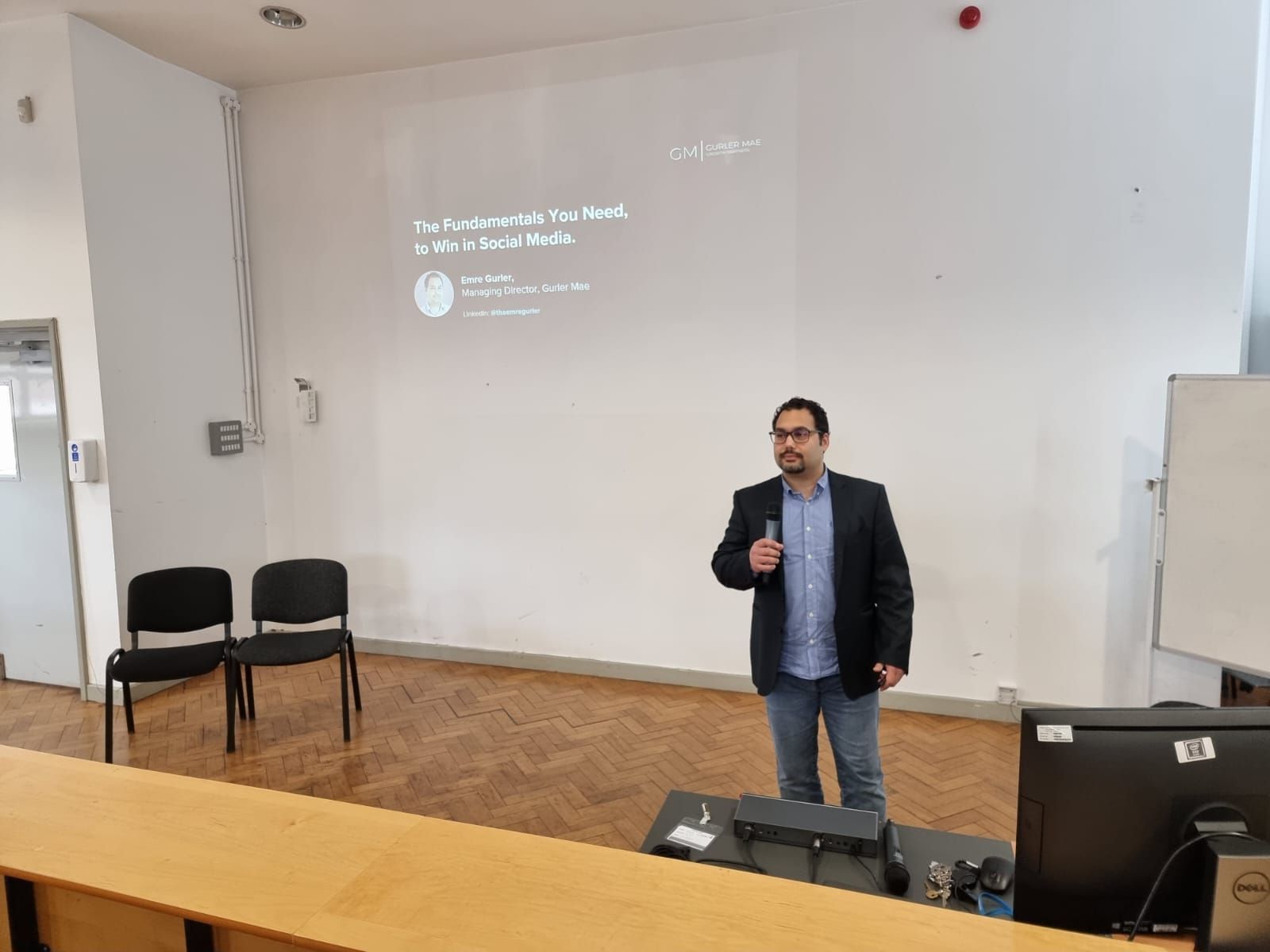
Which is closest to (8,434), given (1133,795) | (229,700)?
(229,700)

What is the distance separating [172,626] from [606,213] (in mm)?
3253

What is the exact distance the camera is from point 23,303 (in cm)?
415

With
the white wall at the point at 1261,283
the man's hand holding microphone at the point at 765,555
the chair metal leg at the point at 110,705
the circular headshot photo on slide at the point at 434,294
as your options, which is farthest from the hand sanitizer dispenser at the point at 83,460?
the white wall at the point at 1261,283

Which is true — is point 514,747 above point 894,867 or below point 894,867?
below

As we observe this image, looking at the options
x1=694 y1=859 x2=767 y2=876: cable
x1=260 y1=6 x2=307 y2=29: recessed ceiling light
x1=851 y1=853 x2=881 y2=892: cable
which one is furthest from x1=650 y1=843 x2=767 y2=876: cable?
x1=260 y1=6 x2=307 y2=29: recessed ceiling light

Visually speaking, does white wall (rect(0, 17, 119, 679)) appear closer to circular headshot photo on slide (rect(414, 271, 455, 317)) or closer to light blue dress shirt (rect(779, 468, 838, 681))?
circular headshot photo on slide (rect(414, 271, 455, 317))

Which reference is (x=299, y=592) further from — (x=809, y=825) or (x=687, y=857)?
(x=809, y=825)

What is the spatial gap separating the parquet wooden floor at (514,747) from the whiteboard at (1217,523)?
100cm

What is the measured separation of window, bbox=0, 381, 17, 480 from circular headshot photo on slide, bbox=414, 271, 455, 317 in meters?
2.42

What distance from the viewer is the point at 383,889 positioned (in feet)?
4.24

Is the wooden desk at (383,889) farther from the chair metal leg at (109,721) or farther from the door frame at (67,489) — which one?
the door frame at (67,489)

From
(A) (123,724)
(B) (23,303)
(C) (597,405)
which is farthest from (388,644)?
(B) (23,303)

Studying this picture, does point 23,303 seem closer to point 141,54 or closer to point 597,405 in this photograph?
point 141,54

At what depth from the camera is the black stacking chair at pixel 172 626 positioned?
3514 millimetres
